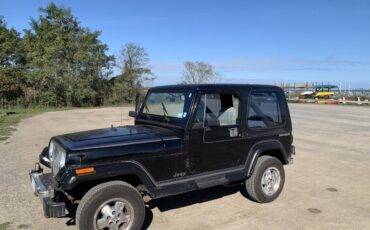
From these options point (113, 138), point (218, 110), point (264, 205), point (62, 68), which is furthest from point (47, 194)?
point (62, 68)

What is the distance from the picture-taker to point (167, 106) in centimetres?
514

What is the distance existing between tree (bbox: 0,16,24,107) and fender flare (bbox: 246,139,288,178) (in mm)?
26191

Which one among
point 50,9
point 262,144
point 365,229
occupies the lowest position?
point 365,229

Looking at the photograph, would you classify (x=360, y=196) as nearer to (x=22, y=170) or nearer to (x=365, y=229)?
(x=365, y=229)

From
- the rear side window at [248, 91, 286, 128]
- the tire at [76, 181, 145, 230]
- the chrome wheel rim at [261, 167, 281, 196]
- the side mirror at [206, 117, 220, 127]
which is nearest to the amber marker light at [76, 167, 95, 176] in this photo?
the tire at [76, 181, 145, 230]

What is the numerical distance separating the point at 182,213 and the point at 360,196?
122 inches

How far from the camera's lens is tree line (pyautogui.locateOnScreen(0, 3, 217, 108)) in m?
28.9

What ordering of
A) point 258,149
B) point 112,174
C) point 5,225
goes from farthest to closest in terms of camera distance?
point 258,149 < point 5,225 < point 112,174

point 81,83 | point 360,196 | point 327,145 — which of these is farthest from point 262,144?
point 81,83

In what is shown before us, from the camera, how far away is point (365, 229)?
4.52 meters

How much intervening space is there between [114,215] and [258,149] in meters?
2.42

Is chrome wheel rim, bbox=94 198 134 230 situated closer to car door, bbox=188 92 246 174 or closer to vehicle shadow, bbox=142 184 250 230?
vehicle shadow, bbox=142 184 250 230

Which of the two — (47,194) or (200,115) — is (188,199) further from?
(47,194)

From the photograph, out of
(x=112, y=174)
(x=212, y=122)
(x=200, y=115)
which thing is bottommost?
(x=112, y=174)
